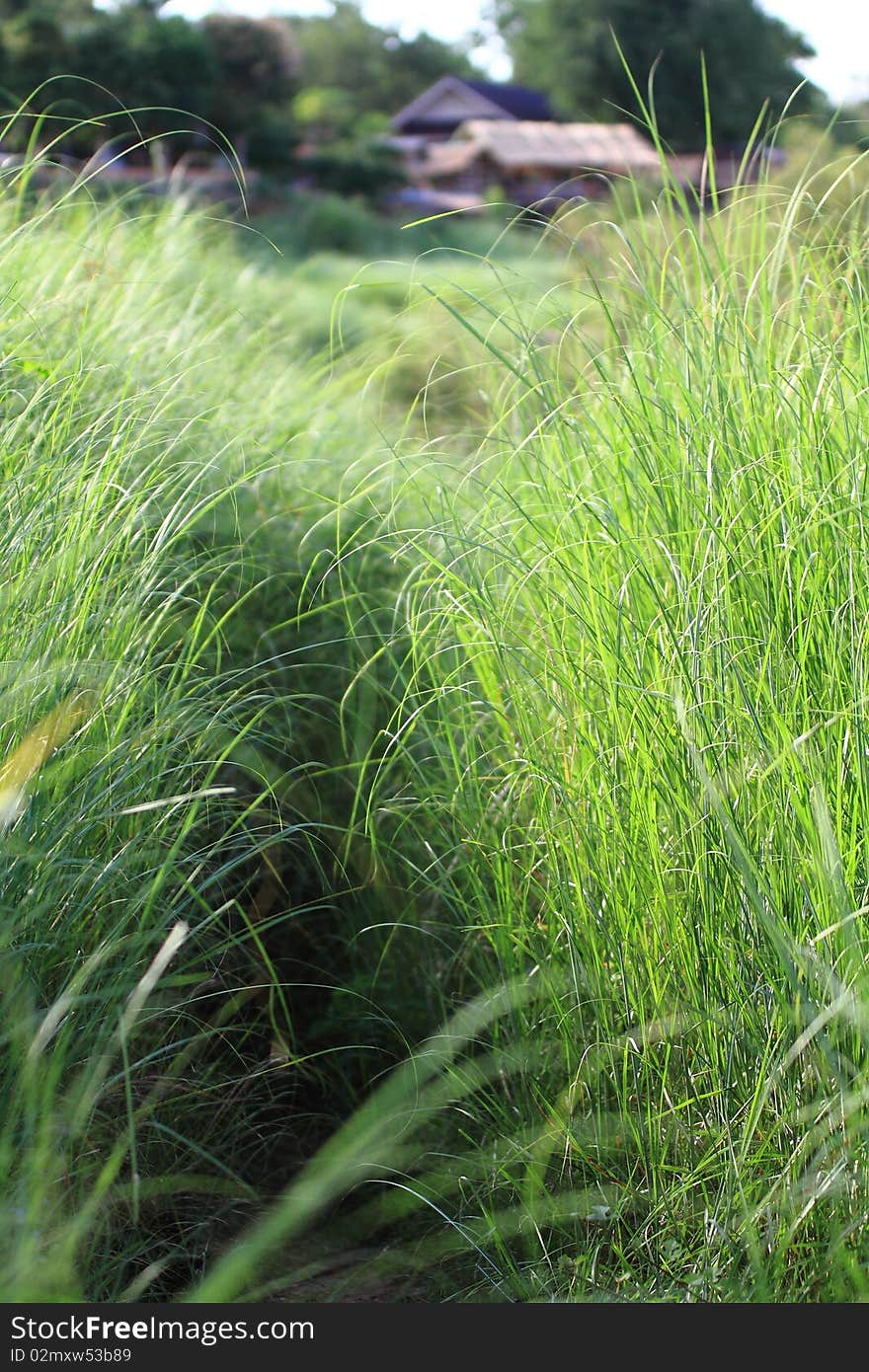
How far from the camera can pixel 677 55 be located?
102 feet

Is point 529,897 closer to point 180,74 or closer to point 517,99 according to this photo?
point 180,74

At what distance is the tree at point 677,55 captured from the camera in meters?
29.3

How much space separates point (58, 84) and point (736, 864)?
68.4 ft

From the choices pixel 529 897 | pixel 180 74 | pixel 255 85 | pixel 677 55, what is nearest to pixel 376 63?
pixel 677 55

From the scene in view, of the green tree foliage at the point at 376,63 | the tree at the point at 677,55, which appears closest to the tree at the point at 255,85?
the tree at the point at 677,55

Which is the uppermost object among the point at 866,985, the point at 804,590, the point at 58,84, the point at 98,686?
the point at 58,84

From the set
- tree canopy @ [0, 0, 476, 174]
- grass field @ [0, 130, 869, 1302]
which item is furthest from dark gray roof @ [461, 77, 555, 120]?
grass field @ [0, 130, 869, 1302]

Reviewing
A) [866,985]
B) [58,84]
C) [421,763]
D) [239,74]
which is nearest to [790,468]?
[866,985]

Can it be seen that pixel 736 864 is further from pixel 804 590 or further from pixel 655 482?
pixel 655 482

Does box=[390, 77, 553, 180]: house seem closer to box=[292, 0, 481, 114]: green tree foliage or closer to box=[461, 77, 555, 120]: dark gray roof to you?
box=[461, 77, 555, 120]: dark gray roof

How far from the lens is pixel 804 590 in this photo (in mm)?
1567

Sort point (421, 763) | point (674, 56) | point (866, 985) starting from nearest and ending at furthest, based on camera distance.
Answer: point (866, 985) < point (421, 763) < point (674, 56)

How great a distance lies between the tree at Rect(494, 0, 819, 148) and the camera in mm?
29312

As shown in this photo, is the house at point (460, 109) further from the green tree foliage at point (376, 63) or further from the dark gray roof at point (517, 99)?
the green tree foliage at point (376, 63)
